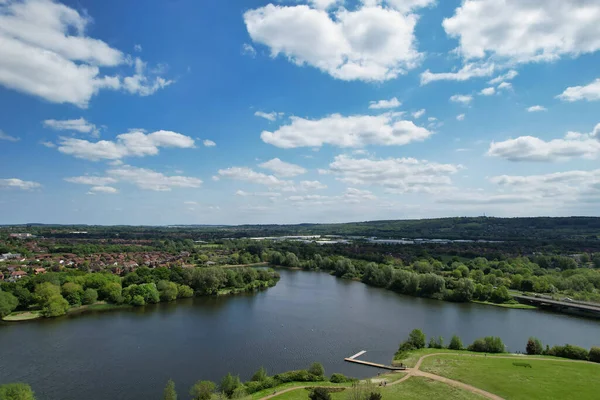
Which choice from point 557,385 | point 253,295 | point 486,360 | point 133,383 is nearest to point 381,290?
point 253,295


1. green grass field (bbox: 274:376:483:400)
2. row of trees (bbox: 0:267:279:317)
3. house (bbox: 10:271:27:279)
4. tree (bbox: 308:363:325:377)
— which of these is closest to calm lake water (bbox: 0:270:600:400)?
tree (bbox: 308:363:325:377)

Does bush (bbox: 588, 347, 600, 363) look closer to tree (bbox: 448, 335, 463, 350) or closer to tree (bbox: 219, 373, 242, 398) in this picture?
tree (bbox: 448, 335, 463, 350)

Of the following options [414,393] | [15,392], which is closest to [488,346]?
[414,393]

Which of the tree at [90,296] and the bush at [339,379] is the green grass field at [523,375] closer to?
the bush at [339,379]

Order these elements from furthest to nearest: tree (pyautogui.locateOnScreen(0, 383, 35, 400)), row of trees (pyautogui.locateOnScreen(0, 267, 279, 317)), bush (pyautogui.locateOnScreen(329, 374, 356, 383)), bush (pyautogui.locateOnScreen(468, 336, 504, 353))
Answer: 1. row of trees (pyautogui.locateOnScreen(0, 267, 279, 317))
2. bush (pyautogui.locateOnScreen(468, 336, 504, 353))
3. bush (pyautogui.locateOnScreen(329, 374, 356, 383))
4. tree (pyautogui.locateOnScreen(0, 383, 35, 400))

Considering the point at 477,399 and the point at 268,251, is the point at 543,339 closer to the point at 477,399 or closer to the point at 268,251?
the point at 477,399

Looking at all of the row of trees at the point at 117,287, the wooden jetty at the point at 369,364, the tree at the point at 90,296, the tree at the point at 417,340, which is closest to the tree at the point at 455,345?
the tree at the point at 417,340

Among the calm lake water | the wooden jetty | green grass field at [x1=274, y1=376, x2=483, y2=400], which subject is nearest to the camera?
green grass field at [x1=274, y1=376, x2=483, y2=400]
